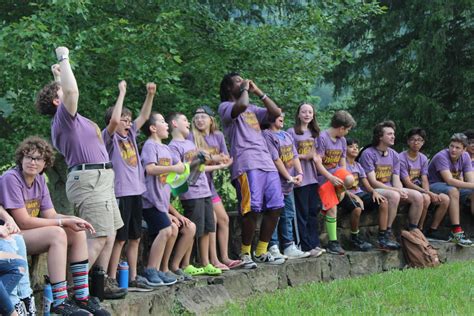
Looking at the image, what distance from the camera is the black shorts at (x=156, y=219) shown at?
24.8ft

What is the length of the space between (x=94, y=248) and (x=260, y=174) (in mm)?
2638

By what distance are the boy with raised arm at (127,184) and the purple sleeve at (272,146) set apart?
209 cm

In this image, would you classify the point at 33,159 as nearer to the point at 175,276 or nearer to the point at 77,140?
the point at 77,140

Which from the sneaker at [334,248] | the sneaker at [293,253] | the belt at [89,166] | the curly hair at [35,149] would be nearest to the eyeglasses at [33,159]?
the curly hair at [35,149]

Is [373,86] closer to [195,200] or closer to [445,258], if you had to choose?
[445,258]

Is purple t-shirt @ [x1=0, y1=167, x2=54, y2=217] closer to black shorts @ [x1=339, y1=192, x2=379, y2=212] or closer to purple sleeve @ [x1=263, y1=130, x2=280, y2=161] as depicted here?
purple sleeve @ [x1=263, y1=130, x2=280, y2=161]

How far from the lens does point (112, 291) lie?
21.8ft

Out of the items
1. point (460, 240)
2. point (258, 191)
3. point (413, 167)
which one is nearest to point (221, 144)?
point (258, 191)

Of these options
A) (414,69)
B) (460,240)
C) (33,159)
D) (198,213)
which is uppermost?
(414,69)

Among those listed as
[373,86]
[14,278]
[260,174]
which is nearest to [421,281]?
[260,174]

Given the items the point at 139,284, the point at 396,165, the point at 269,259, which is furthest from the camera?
the point at 396,165

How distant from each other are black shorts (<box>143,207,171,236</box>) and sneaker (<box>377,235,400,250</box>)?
3.75 metres

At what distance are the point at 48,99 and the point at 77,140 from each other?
367 mm

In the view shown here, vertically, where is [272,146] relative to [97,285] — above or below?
above
